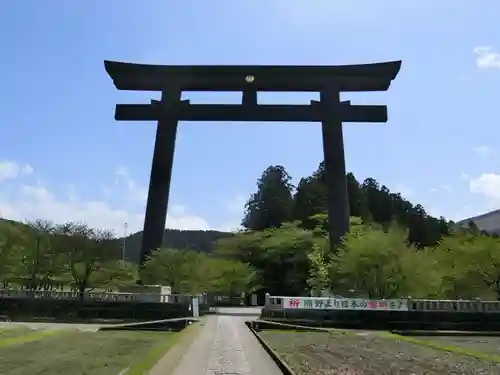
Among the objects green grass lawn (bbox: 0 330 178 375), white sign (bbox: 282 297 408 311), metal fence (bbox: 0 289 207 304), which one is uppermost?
metal fence (bbox: 0 289 207 304)

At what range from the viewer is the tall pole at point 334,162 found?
39.0 metres

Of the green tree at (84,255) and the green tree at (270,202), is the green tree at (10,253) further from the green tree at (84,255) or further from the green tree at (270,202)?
the green tree at (270,202)

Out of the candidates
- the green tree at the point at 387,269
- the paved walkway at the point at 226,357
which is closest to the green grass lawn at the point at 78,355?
the paved walkway at the point at 226,357

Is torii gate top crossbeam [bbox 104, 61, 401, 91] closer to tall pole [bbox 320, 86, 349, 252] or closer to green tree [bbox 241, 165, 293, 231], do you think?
tall pole [bbox 320, 86, 349, 252]

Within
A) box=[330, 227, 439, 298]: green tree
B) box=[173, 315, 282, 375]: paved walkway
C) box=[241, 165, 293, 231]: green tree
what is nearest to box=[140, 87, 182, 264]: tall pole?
box=[330, 227, 439, 298]: green tree

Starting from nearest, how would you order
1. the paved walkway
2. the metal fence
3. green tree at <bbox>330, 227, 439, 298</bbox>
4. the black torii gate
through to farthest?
the paved walkway, the metal fence, green tree at <bbox>330, 227, 439, 298</bbox>, the black torii gate

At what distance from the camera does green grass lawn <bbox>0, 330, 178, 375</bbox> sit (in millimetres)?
11406

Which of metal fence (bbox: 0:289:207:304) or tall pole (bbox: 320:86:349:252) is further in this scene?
tall pole (bbox: 320:86:349:252)

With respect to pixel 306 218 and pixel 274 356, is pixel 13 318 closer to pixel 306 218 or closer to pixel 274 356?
pixel 274 356

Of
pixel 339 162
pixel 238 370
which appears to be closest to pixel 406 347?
pixel 238 370

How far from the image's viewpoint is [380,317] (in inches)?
1214

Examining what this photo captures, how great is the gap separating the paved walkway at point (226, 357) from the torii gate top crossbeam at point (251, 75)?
2250cm

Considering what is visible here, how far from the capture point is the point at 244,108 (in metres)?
39.4

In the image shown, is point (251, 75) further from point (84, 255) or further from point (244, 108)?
point (84, 255)
